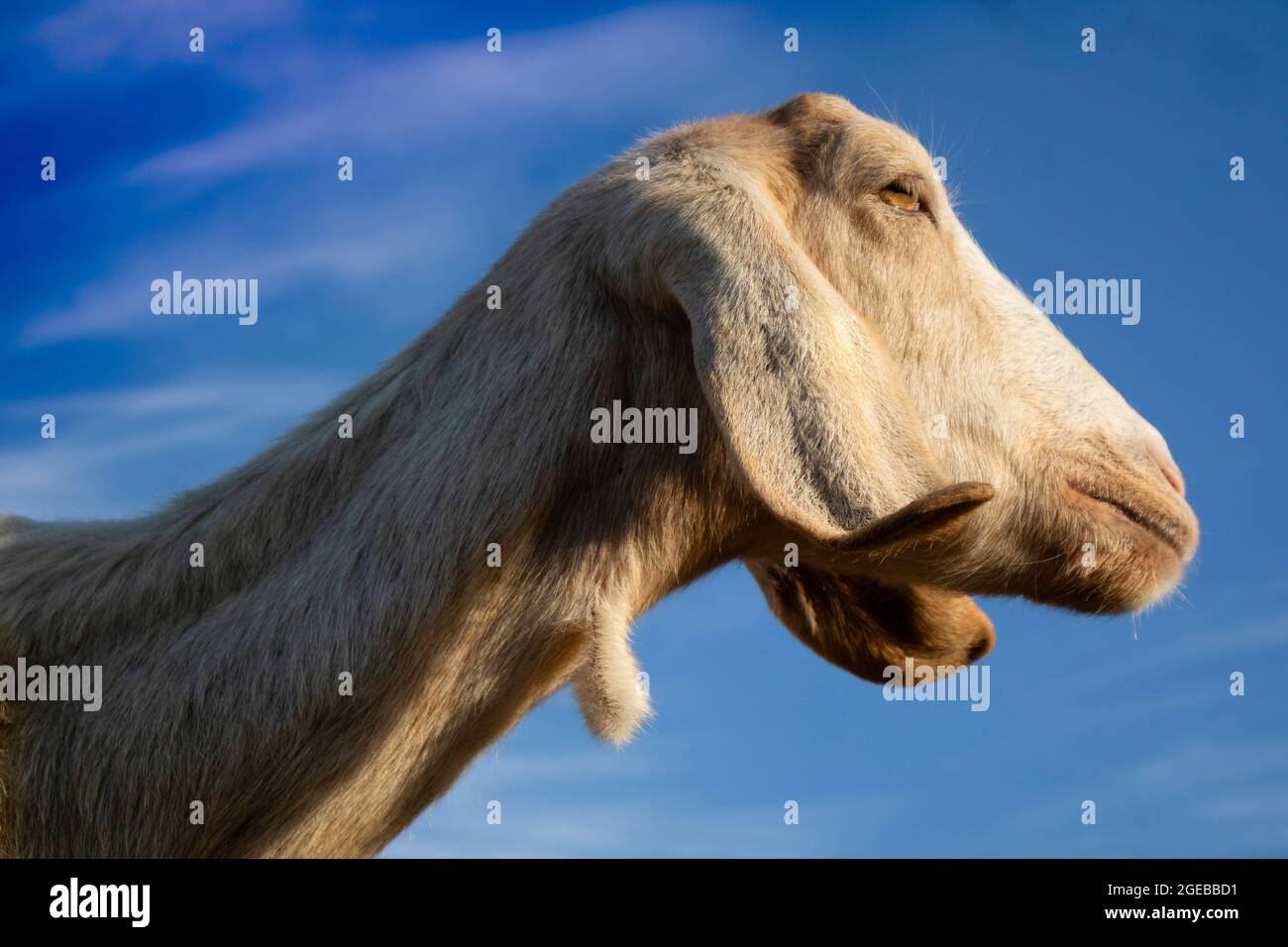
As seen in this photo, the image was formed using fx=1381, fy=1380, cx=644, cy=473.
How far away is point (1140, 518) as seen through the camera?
6.55m

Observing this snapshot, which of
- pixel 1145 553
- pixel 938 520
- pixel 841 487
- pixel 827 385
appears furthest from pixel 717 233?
Answer: pixel 1145 553

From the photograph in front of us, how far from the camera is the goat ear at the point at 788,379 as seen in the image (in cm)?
536

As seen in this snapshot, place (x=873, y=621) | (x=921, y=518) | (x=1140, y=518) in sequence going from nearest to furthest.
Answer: (x=921, y=518), (x=1140, y=518), (x=873, y=621)

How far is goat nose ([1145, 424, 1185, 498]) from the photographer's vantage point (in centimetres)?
667

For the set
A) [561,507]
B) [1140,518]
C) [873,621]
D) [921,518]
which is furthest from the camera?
[873,621]

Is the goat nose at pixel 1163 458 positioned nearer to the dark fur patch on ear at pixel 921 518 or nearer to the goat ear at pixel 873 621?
the goat ear at pixel 873 621

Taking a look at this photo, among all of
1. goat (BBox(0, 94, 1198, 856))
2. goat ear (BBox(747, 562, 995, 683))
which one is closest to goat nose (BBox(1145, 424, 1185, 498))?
goat (BBox(0, 94, 1198, 856))

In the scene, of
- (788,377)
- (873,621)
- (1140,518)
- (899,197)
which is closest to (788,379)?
(788,377)

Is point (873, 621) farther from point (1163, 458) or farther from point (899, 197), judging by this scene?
point (899, 197)

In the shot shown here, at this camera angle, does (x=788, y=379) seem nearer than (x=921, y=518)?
No

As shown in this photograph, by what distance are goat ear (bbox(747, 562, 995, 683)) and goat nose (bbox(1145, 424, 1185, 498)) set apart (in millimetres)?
1349

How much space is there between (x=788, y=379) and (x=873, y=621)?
8.21ft

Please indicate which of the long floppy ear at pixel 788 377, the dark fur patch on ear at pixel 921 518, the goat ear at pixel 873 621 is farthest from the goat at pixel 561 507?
the goat ear at pixel 873 621

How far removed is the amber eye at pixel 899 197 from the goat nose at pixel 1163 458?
1587 mm
